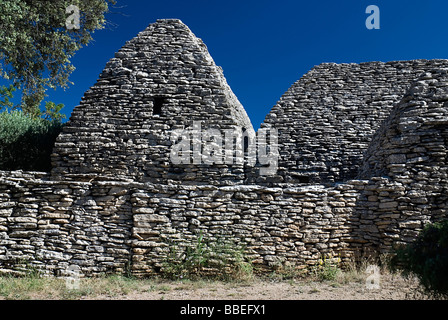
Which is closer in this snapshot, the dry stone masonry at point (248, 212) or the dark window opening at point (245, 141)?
the dry stone masonry at point (248, 212)

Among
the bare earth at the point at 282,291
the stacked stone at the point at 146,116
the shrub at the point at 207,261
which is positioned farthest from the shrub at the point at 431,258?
the stacked stone at the point at 146,116

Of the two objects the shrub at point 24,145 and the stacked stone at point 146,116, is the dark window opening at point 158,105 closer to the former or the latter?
the stacked stone at point 146,116

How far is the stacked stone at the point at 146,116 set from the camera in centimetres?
Answer: 911

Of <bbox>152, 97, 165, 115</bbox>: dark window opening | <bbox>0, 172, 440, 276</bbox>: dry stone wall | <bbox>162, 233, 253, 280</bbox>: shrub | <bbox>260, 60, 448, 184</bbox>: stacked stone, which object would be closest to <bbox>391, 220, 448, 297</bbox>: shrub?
<bbox>0, 172, 440, 276</bbox>: dry stone wall

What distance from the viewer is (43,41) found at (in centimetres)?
1355

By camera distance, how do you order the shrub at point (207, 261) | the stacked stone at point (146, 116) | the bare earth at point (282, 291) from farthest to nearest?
the stacked stone at point (146, 116) < the shrub at point (207, 261) < the bare earth at point (282, 291)

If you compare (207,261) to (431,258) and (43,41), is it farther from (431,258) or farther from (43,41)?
(43,41)

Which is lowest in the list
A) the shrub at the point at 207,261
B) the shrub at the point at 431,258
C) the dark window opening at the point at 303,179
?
the shrub at the point at 207,261

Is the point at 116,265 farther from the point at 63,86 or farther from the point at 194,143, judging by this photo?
the point at 63,86

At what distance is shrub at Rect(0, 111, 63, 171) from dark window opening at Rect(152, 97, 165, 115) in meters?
4.44

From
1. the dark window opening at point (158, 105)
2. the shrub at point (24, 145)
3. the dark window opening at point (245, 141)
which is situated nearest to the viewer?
the dark window opening at point (158, 105)

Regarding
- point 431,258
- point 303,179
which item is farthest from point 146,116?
point 431,258

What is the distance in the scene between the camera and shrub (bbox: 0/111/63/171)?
11266 mm

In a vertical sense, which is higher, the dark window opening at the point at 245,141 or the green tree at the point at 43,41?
the green tree at the point at 43,41
